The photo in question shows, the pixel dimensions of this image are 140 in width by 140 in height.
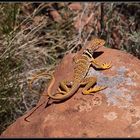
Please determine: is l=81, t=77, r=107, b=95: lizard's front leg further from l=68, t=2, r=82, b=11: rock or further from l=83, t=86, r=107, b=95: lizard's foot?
l=68, t=2, r=82, b=11: rock

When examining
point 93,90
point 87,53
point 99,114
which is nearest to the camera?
point 99,114

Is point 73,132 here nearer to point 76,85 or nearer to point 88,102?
point 88,102

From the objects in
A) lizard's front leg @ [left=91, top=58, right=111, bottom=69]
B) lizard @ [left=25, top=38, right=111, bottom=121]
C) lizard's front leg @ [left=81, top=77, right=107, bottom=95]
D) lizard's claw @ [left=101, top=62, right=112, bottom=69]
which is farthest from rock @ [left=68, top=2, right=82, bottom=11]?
lizard's front leg @ [left=81, top=77, right=107, bottom=95]

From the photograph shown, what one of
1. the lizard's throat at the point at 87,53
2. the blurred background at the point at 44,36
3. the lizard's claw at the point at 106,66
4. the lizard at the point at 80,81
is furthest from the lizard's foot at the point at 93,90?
the blurred background at the point at 44,36

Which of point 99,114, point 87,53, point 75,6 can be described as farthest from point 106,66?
point 75,6

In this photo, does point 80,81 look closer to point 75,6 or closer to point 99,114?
point 99,114

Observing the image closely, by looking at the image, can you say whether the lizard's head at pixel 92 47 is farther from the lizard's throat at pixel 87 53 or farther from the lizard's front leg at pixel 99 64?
the lizard's front leg at pixel 99 64
